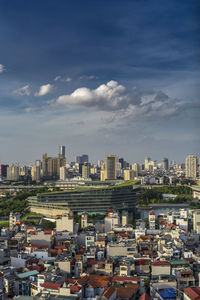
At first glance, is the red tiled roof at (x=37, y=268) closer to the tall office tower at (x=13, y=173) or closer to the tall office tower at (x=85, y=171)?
the tall office tower at (x=13, y=173)

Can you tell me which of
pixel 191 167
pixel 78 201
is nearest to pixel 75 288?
pixel 78 201

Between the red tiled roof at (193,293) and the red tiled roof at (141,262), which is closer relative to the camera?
the red tiled roof at (193,293)

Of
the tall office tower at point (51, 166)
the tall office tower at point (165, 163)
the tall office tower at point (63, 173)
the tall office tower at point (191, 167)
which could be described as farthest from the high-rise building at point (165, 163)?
the tall office tower at point (63, 173)

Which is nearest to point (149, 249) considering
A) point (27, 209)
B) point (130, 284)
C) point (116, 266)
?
point (116, 266)

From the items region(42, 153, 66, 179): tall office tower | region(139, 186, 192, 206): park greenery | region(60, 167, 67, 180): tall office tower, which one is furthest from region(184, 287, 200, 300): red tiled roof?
region(42, 153, 66, 179): tall office tower

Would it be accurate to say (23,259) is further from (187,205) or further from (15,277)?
(187,205)

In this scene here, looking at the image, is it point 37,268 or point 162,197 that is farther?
point 162,197

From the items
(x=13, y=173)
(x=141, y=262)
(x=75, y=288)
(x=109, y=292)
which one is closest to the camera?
(x=109, y=292)

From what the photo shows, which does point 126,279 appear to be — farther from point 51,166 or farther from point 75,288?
point 51,166

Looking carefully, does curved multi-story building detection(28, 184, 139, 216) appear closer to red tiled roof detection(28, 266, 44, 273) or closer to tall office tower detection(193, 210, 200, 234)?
tall office tower detection(193, 210, 200, 234)
